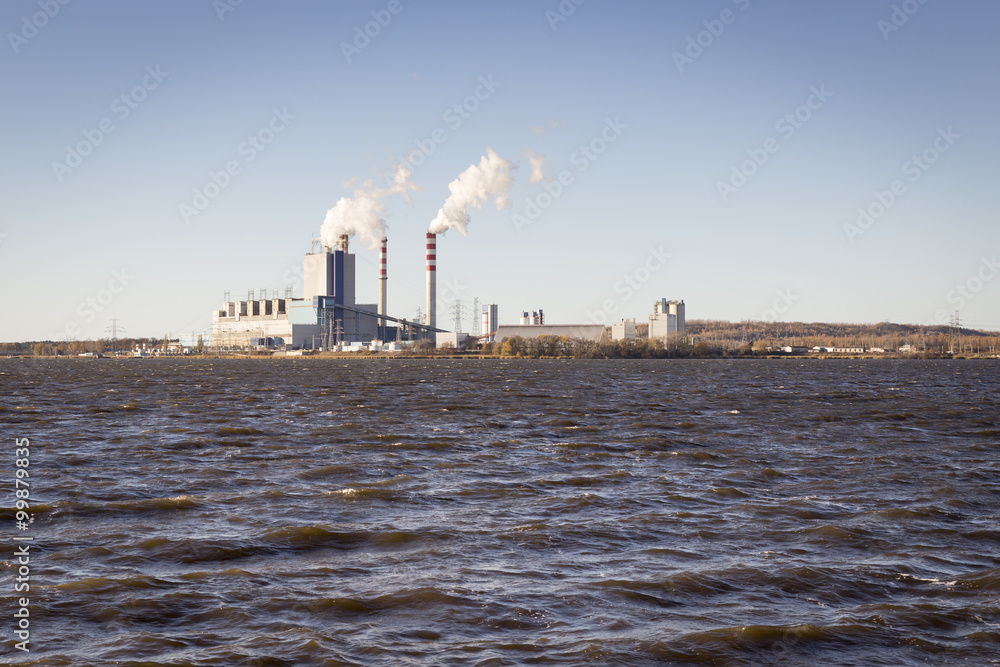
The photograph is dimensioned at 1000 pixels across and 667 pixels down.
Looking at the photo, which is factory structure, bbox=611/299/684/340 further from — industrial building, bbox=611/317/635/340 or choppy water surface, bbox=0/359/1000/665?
choppy water surface, bbox=0/359/1000/665

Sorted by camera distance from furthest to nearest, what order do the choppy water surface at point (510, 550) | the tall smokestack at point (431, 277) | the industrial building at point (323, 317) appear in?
the industrial building at point (323, 317) < the tall smokestack at point (431, 277) < the choppy water surface at point (510, 550)

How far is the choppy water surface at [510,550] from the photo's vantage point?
343 inches

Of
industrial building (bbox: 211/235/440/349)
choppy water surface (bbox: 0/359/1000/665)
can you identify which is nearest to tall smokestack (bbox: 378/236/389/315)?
industrial building (bbox: 211/235/440/349)

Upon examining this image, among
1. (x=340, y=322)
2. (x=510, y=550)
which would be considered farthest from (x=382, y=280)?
(x=510, y=550)

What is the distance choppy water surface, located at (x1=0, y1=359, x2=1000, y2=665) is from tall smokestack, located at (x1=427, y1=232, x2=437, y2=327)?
4813 inches

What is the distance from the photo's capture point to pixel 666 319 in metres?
178

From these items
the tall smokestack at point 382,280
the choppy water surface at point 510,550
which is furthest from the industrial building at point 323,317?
the choppy water surface at point 510,550

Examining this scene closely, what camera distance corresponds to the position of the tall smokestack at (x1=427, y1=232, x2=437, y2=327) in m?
148

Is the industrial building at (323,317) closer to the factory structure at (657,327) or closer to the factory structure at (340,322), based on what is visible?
the factory structure at (340,322)

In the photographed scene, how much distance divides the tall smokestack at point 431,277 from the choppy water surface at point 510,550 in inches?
4813

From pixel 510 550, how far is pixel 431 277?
143046mm

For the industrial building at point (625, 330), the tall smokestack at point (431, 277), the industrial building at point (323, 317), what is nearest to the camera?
the tall smokestack at point (431, 277)

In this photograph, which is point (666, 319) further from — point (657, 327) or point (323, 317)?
point (323, 317)

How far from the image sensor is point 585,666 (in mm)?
8062
